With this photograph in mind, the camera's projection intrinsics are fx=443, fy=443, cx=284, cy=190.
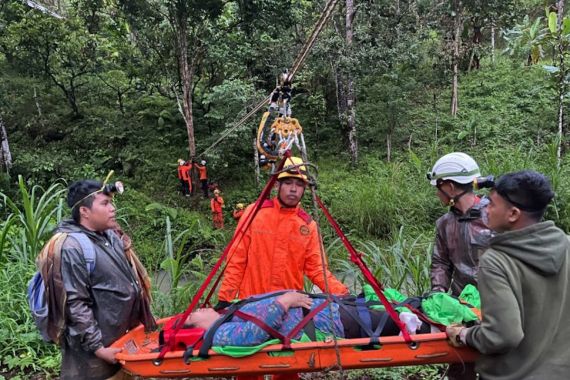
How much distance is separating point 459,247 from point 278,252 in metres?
1.11

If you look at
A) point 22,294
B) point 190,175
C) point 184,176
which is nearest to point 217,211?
point 184,176

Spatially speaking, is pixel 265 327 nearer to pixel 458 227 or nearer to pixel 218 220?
pixel 458 227

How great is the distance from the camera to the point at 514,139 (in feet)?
41.3

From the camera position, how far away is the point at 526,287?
175 cm

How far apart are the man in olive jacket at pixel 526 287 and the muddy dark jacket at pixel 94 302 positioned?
5.90ft

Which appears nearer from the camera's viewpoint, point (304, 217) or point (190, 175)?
point (304, 217)

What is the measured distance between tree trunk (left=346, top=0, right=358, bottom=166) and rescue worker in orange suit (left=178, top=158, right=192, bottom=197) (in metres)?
4.49

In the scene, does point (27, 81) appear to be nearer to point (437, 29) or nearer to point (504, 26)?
point (437, 29)

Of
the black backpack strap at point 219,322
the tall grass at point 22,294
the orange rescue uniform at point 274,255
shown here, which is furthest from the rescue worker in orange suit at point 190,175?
the black backpack strap at point 219,322

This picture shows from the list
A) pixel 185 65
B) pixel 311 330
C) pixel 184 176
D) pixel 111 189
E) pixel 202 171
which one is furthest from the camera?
pixel 202 171

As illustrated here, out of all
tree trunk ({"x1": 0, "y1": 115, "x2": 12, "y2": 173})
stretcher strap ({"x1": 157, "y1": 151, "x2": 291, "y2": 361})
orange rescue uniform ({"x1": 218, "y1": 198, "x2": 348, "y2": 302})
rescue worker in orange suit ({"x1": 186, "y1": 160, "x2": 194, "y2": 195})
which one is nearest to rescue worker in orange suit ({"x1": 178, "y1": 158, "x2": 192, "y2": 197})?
rescue worker in orange suit ({"x1": 186, "y1": 160, "x2": 194, "y2": 195})

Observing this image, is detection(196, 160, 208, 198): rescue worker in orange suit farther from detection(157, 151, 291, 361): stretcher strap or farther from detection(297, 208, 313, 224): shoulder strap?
detection(157, 151, 291, 361): stretcher strap

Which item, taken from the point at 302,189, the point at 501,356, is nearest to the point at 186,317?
the point at 302,189

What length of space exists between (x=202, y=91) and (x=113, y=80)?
3.03 meters
